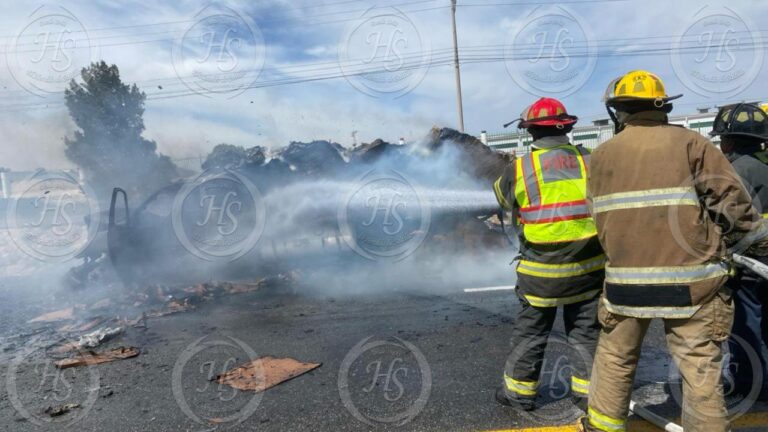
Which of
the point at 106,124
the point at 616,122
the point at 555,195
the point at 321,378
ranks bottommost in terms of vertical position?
the point at 321,378

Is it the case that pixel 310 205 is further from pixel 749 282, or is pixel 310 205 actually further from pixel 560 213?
pixel 749 282

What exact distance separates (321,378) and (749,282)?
9.02ft

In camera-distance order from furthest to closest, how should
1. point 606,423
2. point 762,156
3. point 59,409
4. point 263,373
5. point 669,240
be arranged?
point 263,373 < point 59,409 < point 762,156 < point 606,423 < point 669,240

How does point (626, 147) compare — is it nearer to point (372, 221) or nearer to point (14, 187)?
point (372, 221)

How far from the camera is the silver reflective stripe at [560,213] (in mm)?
2492

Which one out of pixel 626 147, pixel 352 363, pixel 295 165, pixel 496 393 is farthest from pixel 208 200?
pixel 626 147

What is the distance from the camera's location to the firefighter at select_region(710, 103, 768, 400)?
2.65 m

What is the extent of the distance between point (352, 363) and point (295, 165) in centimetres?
433

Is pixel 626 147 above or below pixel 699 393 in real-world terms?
above

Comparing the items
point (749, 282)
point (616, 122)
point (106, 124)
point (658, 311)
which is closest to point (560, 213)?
point (616, 122)

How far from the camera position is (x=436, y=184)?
23.6 ft

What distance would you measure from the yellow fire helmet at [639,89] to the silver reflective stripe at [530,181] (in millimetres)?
562

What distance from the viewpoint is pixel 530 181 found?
102 inches

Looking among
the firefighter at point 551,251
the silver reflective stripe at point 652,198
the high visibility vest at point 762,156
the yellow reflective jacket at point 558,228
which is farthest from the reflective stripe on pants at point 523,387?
the high visibility vest at point 762,156
